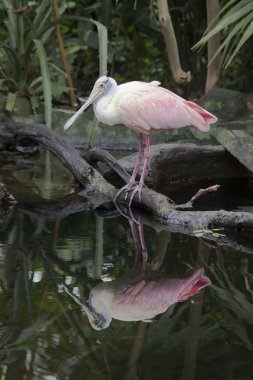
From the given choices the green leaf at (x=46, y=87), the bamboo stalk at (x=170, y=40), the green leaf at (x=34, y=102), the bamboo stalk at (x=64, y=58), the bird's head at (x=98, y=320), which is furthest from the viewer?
the bamboo stalk at (x=64, y=58)

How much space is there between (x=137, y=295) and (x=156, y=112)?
1.93m

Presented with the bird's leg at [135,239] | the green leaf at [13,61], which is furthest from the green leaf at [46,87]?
the bird's leg at [135,239]

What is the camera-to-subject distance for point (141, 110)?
211 inches

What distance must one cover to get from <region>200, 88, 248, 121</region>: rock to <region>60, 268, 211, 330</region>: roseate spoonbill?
439 cm

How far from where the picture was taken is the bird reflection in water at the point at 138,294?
11.5ft

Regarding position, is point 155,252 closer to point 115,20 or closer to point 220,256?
point 220,256

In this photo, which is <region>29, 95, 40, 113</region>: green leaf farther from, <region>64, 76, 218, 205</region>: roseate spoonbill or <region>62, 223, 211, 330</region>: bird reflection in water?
<region>62, 223, 211, 330</region>: bird reflection in water

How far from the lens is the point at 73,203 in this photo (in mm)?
5844

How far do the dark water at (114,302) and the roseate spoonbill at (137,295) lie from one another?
0.01m

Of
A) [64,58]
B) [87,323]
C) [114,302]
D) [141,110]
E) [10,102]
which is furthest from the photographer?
[64,58]

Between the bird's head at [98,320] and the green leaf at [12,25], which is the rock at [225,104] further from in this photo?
the bird's head at [98,320]

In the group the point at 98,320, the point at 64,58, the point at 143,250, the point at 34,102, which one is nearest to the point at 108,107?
the point at 143,250

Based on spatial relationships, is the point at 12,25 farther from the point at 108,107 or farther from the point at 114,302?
the point at 114,302

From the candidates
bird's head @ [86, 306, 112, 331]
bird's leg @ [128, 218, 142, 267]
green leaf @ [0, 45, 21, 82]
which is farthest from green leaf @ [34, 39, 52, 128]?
bird's head @ [86, 306, 112, 331]
